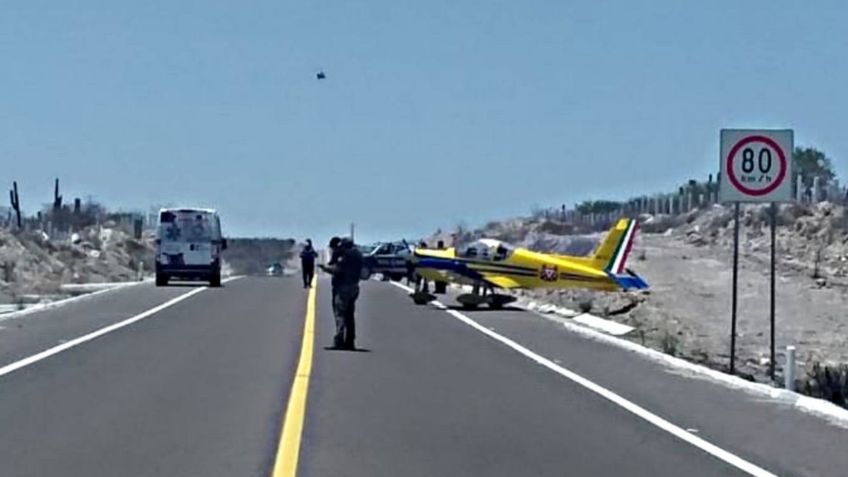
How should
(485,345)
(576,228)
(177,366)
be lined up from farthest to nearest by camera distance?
(576,228)
(485,345)
(177,366)

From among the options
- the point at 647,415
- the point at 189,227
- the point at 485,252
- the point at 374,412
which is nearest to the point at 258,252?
the point at 189,227

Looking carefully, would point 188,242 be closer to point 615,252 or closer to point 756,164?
point 615,252

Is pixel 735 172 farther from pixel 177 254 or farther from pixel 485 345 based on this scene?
pixel 177 254

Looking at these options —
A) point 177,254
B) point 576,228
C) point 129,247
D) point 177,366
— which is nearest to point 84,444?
point 177,366

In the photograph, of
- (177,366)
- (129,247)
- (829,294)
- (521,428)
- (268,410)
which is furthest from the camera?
(129,247)

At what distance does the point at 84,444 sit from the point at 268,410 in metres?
3.57

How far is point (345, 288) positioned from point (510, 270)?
18984 mm

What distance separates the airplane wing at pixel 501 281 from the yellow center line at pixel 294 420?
671 inches

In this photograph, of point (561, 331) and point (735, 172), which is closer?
point (735, 172)

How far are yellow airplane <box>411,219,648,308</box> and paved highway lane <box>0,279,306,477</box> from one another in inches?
555

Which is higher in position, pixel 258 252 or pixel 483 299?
pixel 258 252

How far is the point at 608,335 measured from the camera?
37594 mm

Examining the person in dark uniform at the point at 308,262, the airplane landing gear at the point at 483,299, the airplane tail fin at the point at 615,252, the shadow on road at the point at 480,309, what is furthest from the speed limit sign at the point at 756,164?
the person in dark uniform at the point at 308,262

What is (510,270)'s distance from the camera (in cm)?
4894
